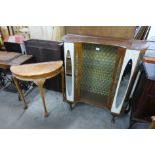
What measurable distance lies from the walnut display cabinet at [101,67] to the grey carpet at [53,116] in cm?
26

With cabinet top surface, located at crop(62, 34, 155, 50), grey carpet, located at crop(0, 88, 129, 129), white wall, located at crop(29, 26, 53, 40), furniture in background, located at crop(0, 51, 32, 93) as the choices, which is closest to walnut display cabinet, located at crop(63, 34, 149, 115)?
cabinet top surface, located at crop(62, 34, 155, 50)

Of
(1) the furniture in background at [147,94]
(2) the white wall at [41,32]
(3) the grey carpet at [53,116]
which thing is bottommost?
(3) the grey carpet at [53,116]

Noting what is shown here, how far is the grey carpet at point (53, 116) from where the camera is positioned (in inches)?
76.0

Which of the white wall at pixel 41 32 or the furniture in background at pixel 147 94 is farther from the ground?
the white wall at pixel 41 32

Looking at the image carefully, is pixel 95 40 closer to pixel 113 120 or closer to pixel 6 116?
pixel 113 120

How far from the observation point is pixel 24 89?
257 centimetres

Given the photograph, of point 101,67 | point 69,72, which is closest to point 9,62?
point 69,72

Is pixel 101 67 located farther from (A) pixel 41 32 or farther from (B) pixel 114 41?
(A) pixel 41 32

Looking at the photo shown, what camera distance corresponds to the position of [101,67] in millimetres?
1825

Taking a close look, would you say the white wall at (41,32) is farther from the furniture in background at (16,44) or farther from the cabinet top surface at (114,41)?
the cabinet top surface at (114,41)

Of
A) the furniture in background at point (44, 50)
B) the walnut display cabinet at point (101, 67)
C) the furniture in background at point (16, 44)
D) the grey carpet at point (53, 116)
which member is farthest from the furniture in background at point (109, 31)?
the grey carpet at point (53, 116)

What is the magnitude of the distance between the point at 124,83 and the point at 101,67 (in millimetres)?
411

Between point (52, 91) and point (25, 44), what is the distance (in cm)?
99

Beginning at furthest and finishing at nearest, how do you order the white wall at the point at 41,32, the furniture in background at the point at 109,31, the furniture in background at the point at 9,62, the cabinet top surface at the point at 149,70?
the white wall at the point at 41,32 → the furniture in background at the point at 9,62 → the furniture in background at the point at 109,31 → the cabinet top surface at the point at 149,70
